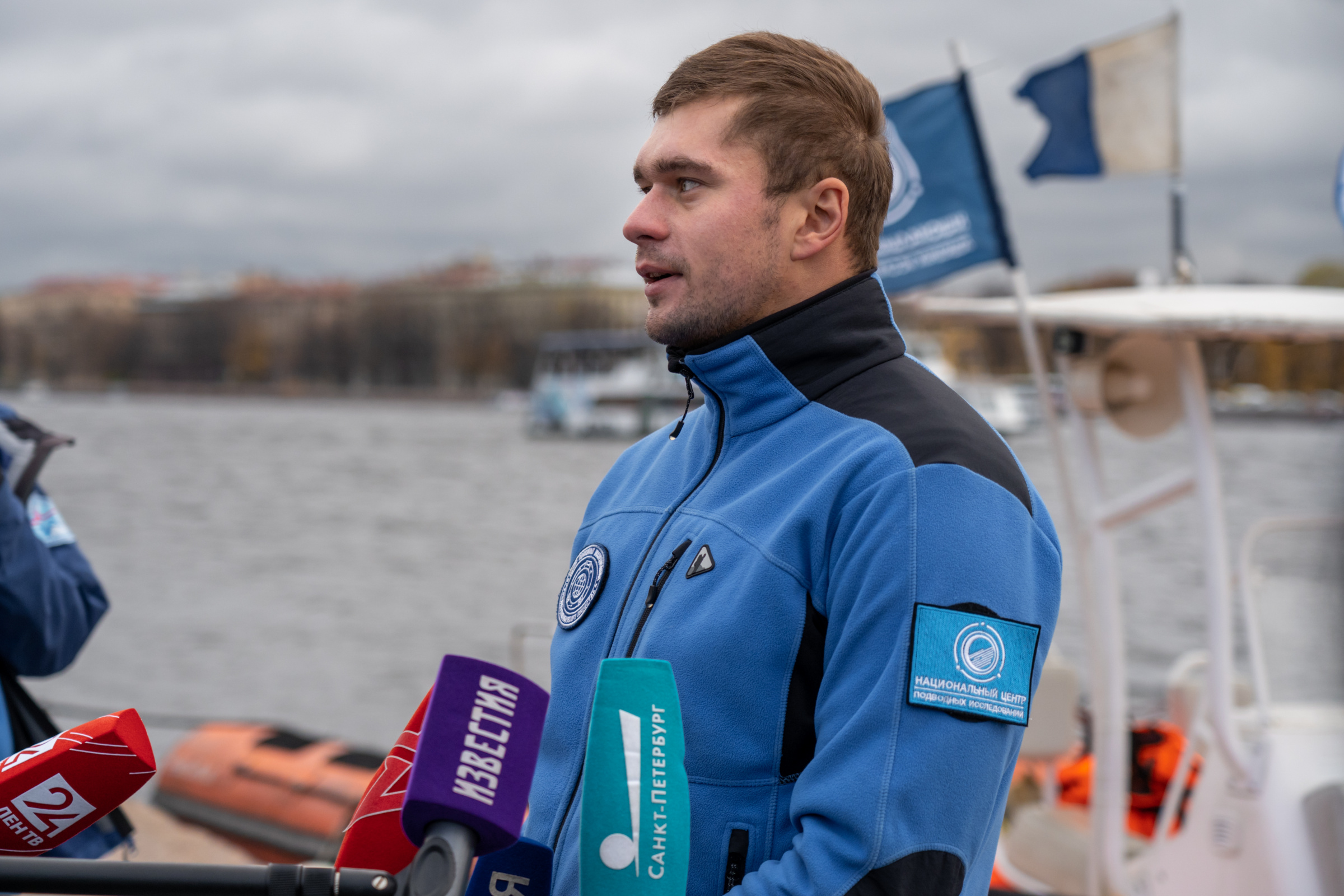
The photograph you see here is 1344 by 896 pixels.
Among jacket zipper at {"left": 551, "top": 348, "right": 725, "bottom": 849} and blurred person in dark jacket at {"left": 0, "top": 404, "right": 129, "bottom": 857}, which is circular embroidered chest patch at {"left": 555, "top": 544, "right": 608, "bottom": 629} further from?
blurred person in dark jacket at {"left": 0, "top": 404, "right": 129, "bottom": 857}

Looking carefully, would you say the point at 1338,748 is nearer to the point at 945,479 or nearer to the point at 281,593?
the point at 945,479

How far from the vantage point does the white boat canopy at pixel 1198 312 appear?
348cm

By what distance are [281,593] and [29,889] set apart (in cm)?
2356

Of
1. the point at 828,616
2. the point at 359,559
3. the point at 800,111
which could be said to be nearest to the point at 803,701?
the point at 828,616

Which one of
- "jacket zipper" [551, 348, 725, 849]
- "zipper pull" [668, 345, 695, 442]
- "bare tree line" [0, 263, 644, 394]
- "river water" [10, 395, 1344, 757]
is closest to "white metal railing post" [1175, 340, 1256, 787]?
"river water" [10, 395, 1344, 757]

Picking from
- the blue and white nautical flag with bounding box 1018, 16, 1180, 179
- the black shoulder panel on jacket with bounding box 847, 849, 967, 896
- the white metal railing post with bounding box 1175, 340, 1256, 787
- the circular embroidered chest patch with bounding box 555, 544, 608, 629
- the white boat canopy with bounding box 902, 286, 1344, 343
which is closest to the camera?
the black shoulder panel on jacket with bounding box 847, 849, 967, 896

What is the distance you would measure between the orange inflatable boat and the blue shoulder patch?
549cm

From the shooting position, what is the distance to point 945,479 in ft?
4.32

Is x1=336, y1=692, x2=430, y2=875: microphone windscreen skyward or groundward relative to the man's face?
groundward

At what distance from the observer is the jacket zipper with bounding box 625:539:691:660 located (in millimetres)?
1448

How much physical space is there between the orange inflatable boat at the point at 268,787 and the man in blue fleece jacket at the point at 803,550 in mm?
5222

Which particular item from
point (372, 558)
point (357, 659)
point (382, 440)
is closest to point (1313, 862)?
point (357, 659)

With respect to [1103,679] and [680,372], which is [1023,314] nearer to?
[1103,679]

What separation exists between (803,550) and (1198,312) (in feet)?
8.66
